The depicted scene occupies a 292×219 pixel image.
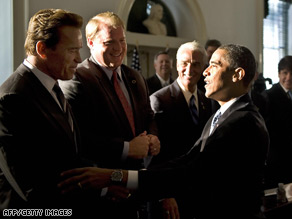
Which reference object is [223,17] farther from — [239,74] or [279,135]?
[239,74]

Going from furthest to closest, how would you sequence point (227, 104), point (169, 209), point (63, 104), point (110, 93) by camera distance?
point (169, 209)
point (110, 93)
point (227, 104)
point (63, 104)

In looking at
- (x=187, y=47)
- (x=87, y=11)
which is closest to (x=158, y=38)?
(x=87, y=11)

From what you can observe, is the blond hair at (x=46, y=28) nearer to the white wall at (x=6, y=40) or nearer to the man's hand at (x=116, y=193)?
the man's hand at (x=116, y=193)

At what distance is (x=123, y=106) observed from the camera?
232cm

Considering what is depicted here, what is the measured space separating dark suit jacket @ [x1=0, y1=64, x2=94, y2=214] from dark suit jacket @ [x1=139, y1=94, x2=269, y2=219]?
2.35 ft

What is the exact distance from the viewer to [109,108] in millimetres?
2221

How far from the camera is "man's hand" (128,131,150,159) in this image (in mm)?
2201

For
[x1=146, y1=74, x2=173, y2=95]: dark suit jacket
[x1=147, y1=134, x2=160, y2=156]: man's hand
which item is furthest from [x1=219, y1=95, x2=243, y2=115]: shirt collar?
[x1=146, y1=74, x2=173, y2=95]: dark suit jacket

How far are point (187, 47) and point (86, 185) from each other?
1487 mm

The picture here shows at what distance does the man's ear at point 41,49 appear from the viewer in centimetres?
173

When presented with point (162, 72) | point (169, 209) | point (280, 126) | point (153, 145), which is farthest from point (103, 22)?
point (162, 72)

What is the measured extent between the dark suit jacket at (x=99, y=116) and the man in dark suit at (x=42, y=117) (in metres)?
0.30

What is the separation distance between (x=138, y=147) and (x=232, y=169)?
580 millimetres

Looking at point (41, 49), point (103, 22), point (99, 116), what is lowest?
point (99, 116)
